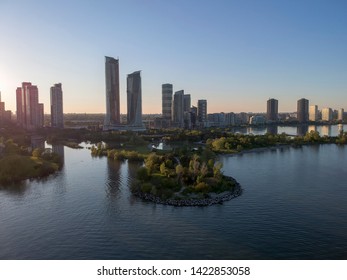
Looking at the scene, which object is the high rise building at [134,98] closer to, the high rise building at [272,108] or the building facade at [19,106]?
the building facade at [19,106]

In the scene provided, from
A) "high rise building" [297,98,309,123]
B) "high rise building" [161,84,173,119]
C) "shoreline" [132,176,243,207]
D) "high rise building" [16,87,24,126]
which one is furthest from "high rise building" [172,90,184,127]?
"shoreline" [132,176,243,207]

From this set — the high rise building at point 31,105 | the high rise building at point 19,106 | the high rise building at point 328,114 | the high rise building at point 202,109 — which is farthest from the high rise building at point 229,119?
the high rise building at point 19,106

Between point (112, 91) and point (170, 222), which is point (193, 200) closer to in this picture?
point (170, 222)

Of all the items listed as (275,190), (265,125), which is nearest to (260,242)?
(275,190)

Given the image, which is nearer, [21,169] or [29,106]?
[21,169]

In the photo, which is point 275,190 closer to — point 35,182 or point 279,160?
point 279,160

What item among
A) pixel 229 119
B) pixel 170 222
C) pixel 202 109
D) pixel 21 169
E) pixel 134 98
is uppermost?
pixel 134 98

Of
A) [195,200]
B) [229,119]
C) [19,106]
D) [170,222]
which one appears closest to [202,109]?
[229,119]
